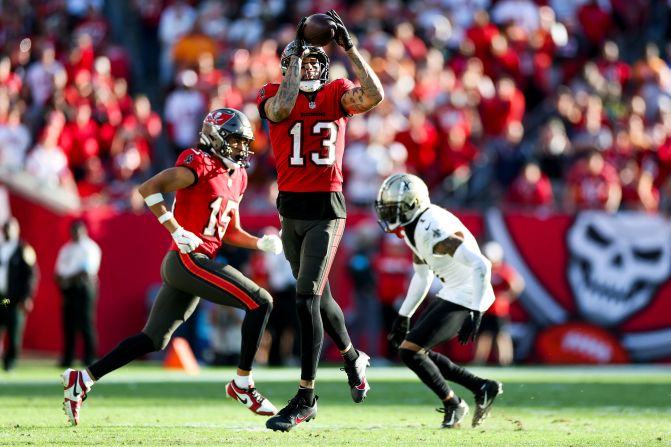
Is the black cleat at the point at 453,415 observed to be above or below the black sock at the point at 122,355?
below

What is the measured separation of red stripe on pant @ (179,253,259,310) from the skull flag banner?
27.0 ft

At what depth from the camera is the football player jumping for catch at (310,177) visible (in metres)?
7.25

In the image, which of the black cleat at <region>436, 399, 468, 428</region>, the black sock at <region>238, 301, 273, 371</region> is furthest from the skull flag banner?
the black sock at <region>238, 301, 273, 371</region>

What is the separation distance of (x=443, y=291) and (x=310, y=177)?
1.29 metres

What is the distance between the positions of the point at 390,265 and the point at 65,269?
3.97 m

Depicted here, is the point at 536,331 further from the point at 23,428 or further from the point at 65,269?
the point at 23,428

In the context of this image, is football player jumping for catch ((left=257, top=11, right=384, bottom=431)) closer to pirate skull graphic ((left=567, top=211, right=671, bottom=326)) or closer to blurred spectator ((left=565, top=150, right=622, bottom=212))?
pirate skull graphic ((left=567, top=211, right=671, bottom=326))

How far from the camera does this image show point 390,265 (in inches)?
609

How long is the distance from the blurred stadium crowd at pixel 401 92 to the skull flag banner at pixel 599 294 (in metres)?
0.43

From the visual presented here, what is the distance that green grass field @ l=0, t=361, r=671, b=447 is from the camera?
6.93 metres

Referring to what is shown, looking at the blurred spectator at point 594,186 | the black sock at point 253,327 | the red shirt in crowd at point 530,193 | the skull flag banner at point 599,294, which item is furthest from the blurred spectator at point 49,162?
the black sock at point 253,327

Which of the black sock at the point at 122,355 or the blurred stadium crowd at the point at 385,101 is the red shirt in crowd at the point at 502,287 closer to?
the blurred stadium crowd at the point at 385,101

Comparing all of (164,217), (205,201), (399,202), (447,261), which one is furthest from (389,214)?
(164,217)

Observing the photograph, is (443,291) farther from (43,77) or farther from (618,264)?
(43,77)
